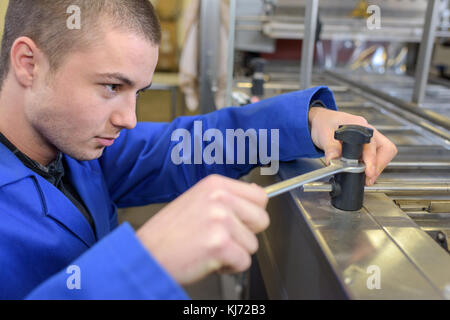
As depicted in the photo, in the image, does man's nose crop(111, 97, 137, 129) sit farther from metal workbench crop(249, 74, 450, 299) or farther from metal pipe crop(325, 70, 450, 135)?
metal pipe crop(325, 70, 450, 135)

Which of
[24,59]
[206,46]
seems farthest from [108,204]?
[206,46]

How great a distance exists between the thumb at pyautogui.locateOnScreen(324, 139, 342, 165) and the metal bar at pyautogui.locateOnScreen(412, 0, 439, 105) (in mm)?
767

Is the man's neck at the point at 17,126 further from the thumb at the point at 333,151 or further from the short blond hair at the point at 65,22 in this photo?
the thumb at the point at 333,151

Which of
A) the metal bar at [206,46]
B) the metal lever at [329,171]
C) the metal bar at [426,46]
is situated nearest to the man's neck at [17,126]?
the metal lever at [329,171]

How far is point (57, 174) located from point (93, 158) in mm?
143

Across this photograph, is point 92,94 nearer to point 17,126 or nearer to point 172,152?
point 17,126

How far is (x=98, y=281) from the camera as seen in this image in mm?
444

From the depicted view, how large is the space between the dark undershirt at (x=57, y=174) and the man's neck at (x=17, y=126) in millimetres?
15

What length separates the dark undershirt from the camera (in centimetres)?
74

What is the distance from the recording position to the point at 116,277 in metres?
0.44

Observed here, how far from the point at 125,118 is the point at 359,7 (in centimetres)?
193

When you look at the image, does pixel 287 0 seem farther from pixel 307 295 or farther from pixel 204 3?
pixel 307 295

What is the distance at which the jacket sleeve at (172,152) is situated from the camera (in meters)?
0.89
